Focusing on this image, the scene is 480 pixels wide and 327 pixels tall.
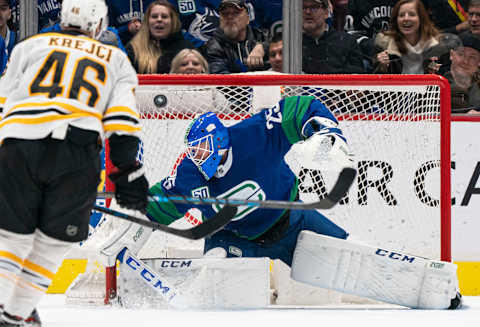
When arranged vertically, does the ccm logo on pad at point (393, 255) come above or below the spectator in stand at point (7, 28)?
below

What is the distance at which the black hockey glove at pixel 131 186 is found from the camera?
2.54 m

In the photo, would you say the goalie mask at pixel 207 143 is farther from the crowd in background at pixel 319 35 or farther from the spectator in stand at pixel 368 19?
the spectator in stand at pixel 368 19

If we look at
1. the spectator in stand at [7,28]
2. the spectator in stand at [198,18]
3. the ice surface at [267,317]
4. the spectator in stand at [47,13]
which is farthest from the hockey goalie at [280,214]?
the spectator in stand at [7,28]

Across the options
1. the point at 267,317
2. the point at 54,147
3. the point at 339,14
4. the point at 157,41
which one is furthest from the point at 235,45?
the point at 54,147

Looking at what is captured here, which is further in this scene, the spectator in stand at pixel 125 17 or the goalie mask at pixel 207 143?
the spectator in stand at pixel 125 17

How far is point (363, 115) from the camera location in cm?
381

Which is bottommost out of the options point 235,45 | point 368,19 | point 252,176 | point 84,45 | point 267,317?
point 267,317

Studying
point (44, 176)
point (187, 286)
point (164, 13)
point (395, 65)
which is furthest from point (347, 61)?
point (44, 176)

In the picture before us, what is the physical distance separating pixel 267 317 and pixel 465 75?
198 cm

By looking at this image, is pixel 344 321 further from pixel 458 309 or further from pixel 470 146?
pixel 470 146

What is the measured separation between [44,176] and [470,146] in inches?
95.7

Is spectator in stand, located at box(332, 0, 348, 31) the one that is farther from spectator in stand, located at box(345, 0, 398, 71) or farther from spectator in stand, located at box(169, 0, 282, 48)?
spectator in stand, located at box(169, 0, 282, 48)

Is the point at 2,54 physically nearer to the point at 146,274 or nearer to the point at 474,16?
the point at 146,274

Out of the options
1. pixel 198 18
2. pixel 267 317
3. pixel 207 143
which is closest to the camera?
pixel 267 317
